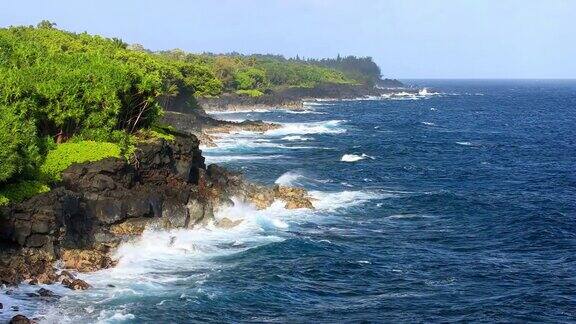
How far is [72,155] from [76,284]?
1475 centimetres

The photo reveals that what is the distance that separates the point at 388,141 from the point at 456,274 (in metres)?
78.8

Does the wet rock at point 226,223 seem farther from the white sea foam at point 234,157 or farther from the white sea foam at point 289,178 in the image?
the white sea foam at point 234,157

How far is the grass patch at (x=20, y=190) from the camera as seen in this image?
44.2m

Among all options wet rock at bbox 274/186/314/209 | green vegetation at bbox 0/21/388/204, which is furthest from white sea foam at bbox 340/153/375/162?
green vegetation at bbox 0/21/388/204

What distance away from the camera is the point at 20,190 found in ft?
148

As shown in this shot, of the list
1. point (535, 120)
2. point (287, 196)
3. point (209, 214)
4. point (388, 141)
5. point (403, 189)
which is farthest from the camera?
point (535, 120)

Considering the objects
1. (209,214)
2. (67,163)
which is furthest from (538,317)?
(67,163)

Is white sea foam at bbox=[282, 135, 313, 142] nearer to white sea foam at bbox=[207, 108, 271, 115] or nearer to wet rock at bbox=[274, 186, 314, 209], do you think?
wet rock at bbox=[274, 186, 314, 209]

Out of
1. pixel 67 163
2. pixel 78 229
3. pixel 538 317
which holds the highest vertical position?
pixel 67 163

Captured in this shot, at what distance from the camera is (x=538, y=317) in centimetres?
3822

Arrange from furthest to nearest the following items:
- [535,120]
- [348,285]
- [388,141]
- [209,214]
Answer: [535,120], [388,141], [209,214], [348,285]

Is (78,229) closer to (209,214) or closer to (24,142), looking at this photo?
(24,142)

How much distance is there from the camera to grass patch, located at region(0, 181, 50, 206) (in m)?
44.2

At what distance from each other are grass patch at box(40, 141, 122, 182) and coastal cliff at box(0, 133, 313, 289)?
61cm
